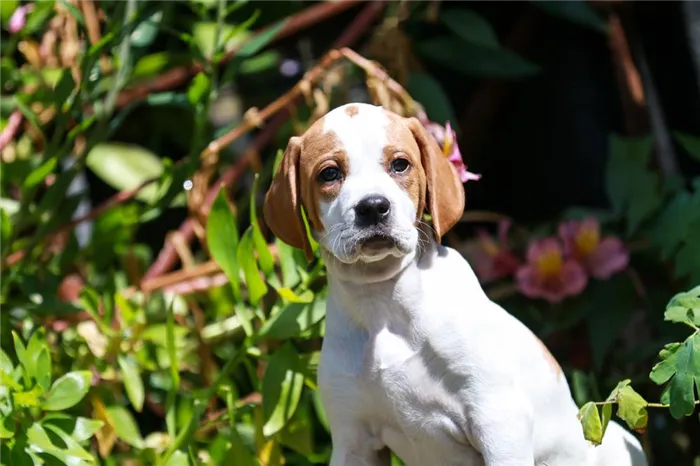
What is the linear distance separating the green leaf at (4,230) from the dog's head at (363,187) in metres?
0.63

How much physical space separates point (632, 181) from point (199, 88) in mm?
999

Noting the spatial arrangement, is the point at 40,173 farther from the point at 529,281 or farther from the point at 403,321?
the point at 529,281

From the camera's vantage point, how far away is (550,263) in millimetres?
2506

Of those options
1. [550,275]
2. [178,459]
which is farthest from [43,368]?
[550,275]

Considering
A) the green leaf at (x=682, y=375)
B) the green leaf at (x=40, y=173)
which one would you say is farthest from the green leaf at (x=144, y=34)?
the green leaf at (x=682, y=375)

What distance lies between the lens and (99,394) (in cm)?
225

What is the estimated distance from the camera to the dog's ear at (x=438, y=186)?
1.68m

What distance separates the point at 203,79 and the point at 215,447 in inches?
28.2

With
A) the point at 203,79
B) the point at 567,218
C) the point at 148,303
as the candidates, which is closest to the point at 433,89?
the point at 567,218

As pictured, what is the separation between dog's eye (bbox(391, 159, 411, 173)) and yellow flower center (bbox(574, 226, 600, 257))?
0.98 meters

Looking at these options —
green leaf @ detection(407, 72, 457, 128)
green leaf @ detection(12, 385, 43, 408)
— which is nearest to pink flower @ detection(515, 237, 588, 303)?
green leaf @ detection(407, 72, 457, 128)

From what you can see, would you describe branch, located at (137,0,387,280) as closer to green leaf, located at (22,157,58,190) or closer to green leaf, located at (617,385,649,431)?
green leaf, located at (22,157,58,190)

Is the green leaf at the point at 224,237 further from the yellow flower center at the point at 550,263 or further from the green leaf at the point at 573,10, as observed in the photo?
the green leaf at the point at 573,10

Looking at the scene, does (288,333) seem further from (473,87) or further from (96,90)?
(473,87)
